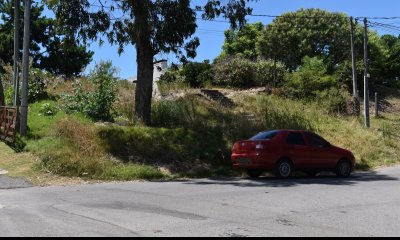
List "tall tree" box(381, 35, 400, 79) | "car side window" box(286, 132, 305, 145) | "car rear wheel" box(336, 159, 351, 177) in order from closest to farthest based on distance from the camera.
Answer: "car side window" box(286, 132, 305, 145)
"car rear wheel" box(336, 159, 351, 177)
"tall tree" box(381, 35, 400, 79)

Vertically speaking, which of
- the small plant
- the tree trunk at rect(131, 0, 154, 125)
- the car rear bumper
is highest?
the tree trunk at rect(131, 0, 154, 125)

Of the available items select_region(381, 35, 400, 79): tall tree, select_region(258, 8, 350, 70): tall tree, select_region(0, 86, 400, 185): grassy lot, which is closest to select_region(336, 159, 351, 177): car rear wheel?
select_region(0, 86, 400, 185): grassy lot

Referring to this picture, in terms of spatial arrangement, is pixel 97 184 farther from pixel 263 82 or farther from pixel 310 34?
pixel 310 34

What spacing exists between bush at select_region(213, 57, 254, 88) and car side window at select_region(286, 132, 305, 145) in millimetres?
20108

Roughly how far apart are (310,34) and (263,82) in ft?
44.4

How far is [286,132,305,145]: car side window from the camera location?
657 inches

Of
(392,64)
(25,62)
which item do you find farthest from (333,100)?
(392,64)

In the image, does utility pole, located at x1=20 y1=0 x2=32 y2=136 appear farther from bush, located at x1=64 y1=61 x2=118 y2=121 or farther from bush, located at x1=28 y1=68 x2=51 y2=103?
bush, located at x1=28 y1=68 x2=51 y2=103

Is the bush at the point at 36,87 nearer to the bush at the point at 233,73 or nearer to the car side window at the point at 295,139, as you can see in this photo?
the bush at the point at 233,73

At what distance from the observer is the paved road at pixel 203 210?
8086 mm

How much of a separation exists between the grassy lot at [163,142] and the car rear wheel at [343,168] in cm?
366

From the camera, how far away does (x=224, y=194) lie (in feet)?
41.1

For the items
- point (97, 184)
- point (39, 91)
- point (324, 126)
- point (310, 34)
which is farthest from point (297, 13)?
point (97, 184)

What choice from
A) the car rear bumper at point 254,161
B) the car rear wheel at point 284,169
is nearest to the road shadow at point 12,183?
the car rear bumper at point 254,161
